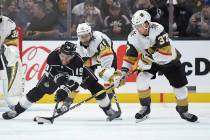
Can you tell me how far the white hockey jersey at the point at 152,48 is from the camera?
19.2ft

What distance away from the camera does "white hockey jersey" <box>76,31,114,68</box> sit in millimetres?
6129

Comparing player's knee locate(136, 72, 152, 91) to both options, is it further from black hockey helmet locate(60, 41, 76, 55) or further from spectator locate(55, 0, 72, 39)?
spectator locate(55, 0, 72, 39)

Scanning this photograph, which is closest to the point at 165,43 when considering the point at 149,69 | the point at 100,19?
the point at 149,69

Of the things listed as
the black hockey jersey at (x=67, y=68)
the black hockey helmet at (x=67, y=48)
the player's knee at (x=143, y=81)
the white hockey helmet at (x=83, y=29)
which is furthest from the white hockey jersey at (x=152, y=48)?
the black hockey helmet at (x=67, y=48)

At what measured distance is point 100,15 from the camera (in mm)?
7578

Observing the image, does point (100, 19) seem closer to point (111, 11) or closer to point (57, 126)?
point (111, 11)

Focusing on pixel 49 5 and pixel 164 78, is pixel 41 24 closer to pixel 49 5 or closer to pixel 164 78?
pixel 49 5

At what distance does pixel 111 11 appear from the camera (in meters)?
7.56

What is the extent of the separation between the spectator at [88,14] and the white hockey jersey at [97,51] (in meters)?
1.28

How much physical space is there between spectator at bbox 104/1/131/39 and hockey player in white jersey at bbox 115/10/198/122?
1.45 m

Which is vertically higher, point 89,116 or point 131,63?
point 131,63

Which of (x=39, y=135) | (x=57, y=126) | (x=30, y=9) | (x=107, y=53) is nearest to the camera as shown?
(x=39, y=135)

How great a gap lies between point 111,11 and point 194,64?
111 cm

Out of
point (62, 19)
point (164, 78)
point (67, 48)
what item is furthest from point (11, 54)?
point (164, 78)
